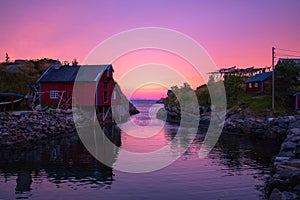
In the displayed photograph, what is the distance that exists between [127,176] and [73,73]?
3245 centimetres

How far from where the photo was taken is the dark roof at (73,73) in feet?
152

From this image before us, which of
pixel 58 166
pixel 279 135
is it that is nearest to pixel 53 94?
pixel 58 166

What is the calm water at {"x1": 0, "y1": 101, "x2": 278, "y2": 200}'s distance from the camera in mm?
15461

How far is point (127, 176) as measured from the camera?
743 inches

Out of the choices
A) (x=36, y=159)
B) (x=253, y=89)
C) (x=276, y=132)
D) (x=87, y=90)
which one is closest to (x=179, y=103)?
(x=253, y=89)

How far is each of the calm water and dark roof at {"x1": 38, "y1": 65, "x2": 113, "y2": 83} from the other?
19.9m

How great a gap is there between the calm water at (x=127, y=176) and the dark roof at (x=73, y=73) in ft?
65.2

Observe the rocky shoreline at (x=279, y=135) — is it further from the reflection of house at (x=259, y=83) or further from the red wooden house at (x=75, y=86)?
the red wooden house at (x=75, y=86)

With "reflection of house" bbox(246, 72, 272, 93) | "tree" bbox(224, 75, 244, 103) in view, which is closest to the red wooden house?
"tree" bbox(224, 75, 244, 103)

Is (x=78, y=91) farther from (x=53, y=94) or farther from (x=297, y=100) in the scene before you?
(x=297, y=100)

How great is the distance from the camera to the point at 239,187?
656 inches

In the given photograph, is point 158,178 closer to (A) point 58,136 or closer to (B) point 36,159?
(B) point 36,159

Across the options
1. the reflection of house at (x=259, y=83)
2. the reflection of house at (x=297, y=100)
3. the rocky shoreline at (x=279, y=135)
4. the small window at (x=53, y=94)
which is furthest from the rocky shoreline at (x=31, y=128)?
the reflection of house at (x=259, y=83)

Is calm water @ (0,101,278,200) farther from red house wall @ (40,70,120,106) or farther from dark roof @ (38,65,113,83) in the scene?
dark roof @ (38,65,113,83)
